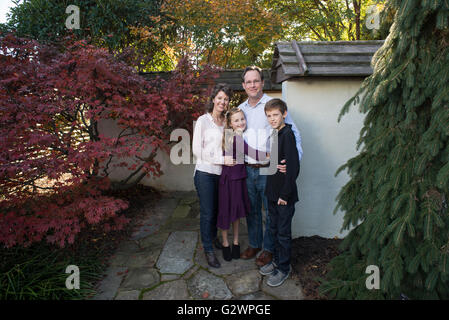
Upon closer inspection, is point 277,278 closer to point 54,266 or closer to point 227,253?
point 227,253

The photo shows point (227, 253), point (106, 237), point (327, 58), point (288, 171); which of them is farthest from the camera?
point (106, 237)

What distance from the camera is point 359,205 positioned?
2.05 meters

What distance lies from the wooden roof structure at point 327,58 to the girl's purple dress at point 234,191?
3.80 ft

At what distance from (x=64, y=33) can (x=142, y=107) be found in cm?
409

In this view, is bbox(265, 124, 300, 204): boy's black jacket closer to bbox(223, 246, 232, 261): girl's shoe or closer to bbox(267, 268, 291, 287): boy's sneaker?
bbox(267, 268, 291, 287): boy's sneaker

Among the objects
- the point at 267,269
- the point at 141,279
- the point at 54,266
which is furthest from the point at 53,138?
Answer: the point at 267,269

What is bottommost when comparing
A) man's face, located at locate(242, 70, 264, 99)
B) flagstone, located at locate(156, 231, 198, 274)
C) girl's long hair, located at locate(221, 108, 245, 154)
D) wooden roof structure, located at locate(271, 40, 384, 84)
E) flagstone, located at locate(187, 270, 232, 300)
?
flagstone, located at locate(187, 270, 232, 300)

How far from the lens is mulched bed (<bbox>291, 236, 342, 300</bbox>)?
2458 mm

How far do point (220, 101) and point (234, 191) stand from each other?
0.96 m

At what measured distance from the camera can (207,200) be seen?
2.75 metres

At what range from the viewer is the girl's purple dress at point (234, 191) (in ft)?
8.94

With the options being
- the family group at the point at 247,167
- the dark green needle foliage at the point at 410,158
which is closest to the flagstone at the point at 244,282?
the family group at the point at 247,167

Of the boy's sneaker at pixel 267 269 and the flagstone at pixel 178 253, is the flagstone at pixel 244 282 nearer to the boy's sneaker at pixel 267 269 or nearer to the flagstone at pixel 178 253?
the boy's sneaker at pixel 267 269

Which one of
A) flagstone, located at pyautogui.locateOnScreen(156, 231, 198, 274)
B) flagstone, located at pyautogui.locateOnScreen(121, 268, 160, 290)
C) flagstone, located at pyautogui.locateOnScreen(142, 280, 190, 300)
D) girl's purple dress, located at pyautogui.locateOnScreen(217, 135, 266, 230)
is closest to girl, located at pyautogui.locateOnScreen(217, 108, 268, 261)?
girl's purple dress, located at pyautogui.locateOnScreen(217, 135, 266, 230)
